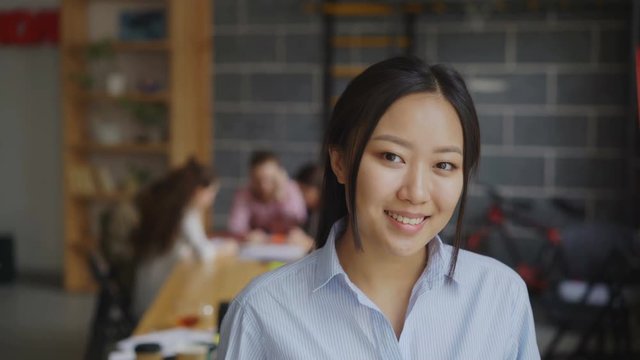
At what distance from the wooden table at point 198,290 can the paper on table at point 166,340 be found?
0.12 m

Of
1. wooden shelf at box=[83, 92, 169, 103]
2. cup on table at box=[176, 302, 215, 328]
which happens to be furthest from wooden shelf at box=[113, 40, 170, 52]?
cup on table at box=[176, 302, 215, 328]

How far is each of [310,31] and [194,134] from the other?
3.73 feet

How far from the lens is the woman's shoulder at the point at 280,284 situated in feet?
3.76

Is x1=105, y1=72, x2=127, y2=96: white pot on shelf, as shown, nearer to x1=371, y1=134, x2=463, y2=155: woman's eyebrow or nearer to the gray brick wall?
the gray brick wall

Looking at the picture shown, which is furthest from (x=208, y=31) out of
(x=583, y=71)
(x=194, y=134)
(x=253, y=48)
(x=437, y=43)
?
(x=583, y=71)

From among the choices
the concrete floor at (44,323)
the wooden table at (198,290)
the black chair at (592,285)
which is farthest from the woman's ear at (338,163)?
the concrete floor at (44,323)

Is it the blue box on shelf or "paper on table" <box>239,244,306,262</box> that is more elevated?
the blue box on shelf

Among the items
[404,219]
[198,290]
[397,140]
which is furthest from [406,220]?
[198,290]

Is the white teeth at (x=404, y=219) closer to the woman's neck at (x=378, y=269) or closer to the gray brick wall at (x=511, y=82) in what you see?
the woman's neck at (x=378, y=269)

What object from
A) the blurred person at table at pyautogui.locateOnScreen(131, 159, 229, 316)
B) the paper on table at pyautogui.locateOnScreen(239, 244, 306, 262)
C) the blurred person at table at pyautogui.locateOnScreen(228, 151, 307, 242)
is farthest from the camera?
the blurred person at table at pyautogui.locateOnScreen(228, 151, 307, 242)

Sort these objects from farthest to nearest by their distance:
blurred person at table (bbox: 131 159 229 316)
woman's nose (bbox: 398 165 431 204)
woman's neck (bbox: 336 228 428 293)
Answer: blurred person at table (bbox: 131 159 229 316) < woman's neck (bbox: 336 228 428 293) < woman's nose (bbox: 398 165 431 204)

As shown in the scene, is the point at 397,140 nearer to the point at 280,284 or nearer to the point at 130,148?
the point at 280,284

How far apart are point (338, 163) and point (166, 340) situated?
156 centimetres

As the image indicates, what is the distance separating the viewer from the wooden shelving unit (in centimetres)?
620
